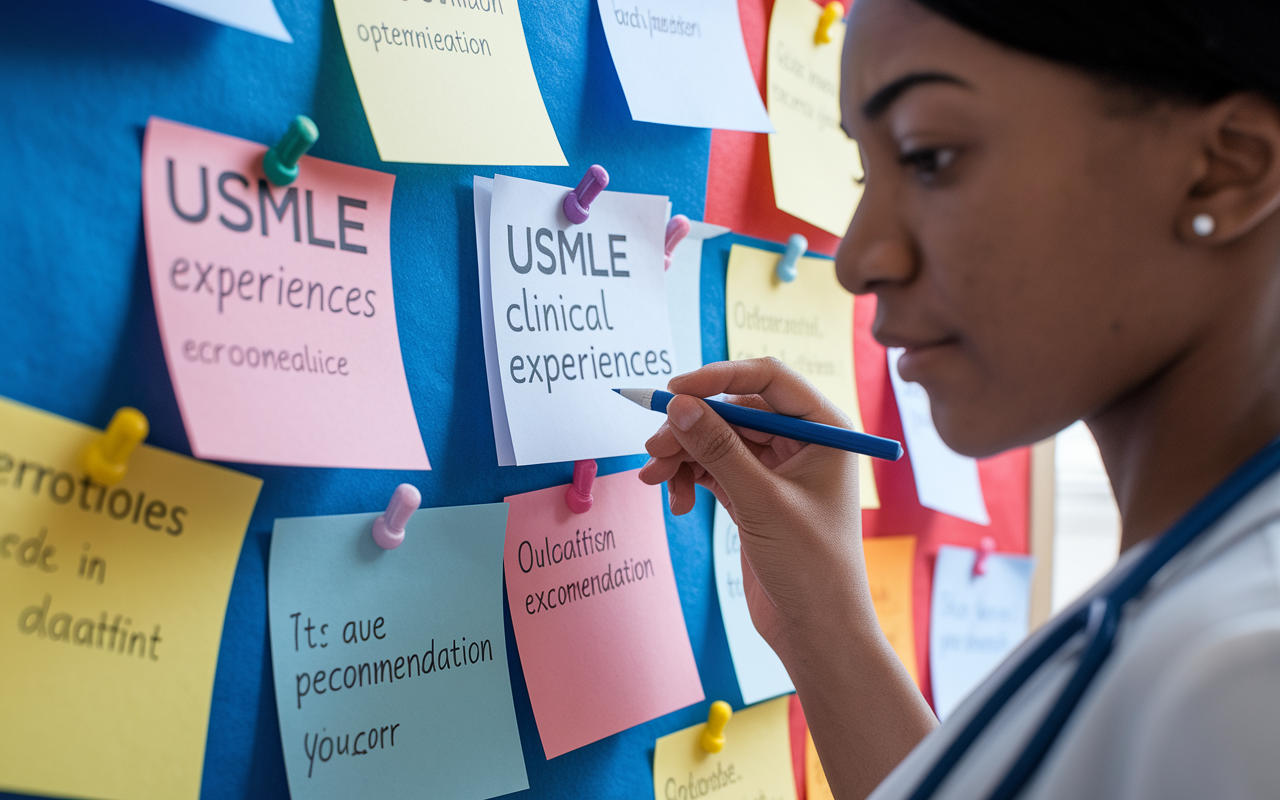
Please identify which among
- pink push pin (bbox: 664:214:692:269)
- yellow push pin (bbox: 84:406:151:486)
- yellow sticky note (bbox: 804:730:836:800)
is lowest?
yellow sticky note (bbox: 804:730:836:800)

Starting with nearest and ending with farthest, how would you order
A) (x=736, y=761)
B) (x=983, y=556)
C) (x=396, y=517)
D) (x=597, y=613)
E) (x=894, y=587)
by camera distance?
1. (x=396, y=517)
2. (x=597, y=613)
3. (x=736, y=761)
4. (x=894, y=587)
5. (x=983, y=556)

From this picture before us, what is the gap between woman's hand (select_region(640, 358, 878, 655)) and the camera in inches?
20.7

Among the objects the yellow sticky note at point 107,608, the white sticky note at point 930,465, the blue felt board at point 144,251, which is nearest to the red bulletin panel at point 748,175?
the blue felt board at point 144,251

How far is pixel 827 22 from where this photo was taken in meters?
0.74

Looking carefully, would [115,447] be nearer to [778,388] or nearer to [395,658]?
[395,658]

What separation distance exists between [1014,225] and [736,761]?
47cm

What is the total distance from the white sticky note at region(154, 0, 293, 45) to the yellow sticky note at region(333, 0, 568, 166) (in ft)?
0.16

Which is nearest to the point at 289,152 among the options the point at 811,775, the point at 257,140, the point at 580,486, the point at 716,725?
the point at 257,140

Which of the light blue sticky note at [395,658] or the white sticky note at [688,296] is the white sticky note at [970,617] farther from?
the light blue sticky note at [395,658]

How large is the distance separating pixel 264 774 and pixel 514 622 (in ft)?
0.50

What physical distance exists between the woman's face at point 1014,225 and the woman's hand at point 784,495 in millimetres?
156

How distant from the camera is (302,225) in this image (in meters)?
0.41

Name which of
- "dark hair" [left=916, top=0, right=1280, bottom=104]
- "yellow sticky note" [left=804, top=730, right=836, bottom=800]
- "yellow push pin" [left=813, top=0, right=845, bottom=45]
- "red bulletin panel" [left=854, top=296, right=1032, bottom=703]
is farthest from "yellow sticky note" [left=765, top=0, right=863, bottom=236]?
"yellow sticky note" [left=804, top=730, right=836, bottom=800]

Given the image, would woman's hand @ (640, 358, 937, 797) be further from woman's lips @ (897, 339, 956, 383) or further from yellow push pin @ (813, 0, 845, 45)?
yellow push pin @ (813, 0, 845, 45)
